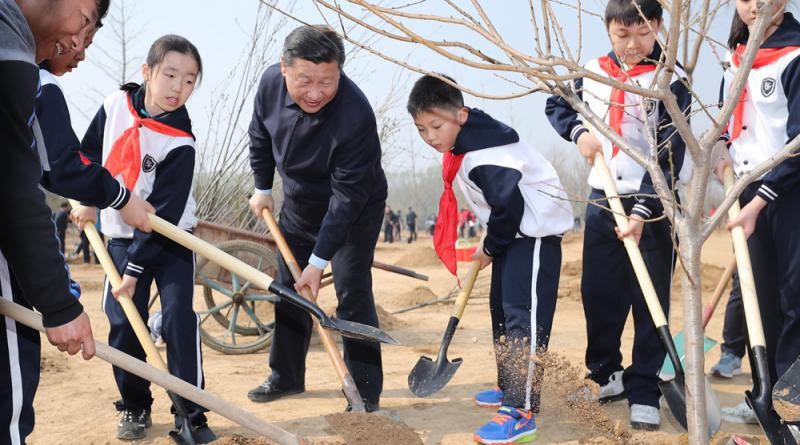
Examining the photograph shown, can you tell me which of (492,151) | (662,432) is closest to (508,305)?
(492,151)

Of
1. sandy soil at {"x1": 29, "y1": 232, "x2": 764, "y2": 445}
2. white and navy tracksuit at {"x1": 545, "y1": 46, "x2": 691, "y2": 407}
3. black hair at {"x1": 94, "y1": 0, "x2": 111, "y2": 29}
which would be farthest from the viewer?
A: white and navy tracksuit at {"x1": 545, "y1": 46, "x2": 691, "y2": 407}

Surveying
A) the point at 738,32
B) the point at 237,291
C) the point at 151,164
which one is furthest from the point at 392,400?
the point at 738,32

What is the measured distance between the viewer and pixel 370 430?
292cm

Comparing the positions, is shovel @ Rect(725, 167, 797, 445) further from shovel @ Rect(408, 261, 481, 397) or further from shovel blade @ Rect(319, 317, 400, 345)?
shovel blade @ Rect(319, 317, 400, 345)

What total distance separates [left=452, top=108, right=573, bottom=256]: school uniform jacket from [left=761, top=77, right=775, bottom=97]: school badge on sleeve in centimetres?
96

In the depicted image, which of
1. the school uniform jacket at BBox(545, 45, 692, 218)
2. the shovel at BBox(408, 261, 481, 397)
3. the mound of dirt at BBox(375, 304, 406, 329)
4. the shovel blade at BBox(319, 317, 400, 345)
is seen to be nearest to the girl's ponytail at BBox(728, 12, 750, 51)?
the school uniform jacket at BBox(545, 45, 692, 218)

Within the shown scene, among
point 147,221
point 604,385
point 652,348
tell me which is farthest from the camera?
point 604,385

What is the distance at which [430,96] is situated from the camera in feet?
11.4

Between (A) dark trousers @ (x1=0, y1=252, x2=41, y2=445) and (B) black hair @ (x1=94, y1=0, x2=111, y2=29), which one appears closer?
(A) dark trousers @ (x1=0, y1=252, x2=41, y2=445)

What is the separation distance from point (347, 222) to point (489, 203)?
671 millimetres

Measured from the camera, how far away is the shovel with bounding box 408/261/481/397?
12.2 ft

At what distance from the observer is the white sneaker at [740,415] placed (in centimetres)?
370

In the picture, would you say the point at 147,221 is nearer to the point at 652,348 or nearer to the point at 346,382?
the point at 346,382

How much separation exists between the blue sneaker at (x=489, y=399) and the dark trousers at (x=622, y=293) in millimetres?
569
